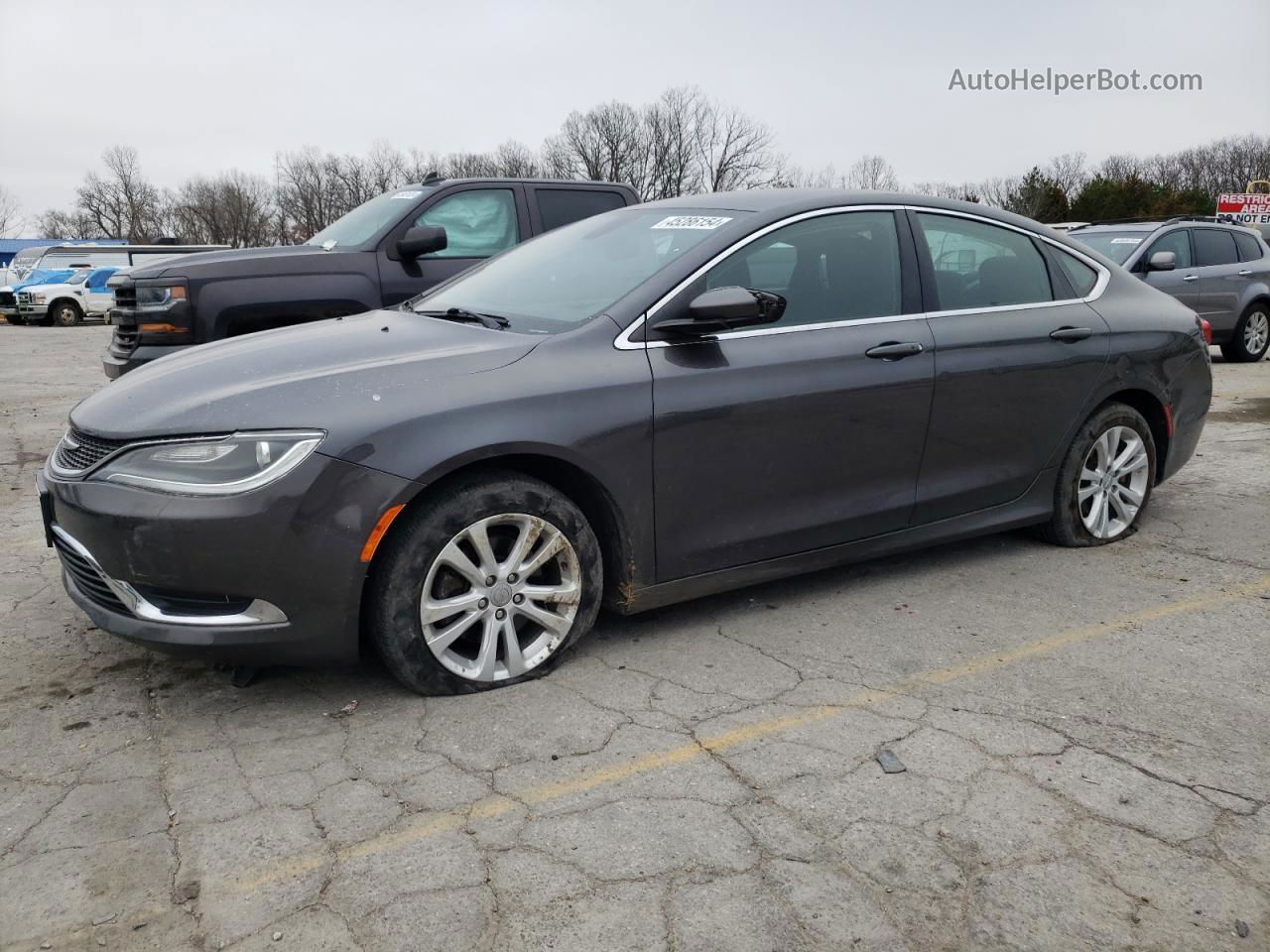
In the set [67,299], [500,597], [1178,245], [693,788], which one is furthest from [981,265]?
[67,299]

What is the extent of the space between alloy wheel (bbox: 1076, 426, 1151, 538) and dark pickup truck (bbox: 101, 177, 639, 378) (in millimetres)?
4073

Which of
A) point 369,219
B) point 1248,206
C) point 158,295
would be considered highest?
point 1248,206

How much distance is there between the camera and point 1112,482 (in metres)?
5.16

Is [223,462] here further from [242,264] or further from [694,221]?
[242,264]

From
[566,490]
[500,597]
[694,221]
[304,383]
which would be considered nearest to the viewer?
[304,383]

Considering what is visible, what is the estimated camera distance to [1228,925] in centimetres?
234

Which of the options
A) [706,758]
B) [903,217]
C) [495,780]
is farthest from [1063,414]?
[495,780]

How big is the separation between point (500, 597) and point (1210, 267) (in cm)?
1278

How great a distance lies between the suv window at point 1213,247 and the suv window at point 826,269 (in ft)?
35.2

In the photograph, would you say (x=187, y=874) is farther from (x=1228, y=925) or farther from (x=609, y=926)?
(x=1228, y=925)

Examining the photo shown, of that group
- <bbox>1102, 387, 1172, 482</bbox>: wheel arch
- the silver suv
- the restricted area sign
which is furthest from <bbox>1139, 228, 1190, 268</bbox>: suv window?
the restricted area sign

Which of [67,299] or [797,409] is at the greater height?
[67,299]

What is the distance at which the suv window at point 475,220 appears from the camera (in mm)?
7836

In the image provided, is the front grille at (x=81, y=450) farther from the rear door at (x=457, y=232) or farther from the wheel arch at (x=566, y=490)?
the rear door at (x=457, y=232)
